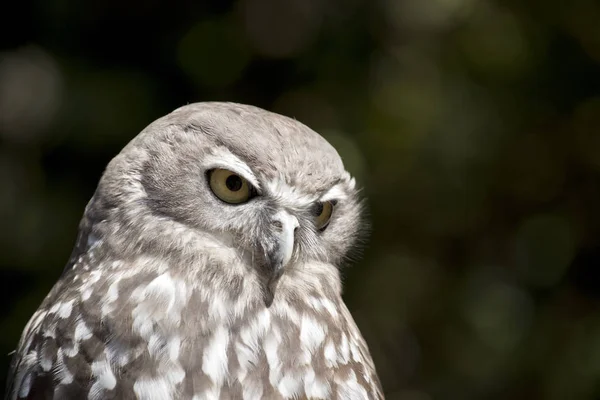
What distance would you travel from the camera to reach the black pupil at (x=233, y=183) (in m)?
2.13

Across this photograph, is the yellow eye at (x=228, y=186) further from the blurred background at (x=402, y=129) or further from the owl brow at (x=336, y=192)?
the blurred background at (x=402, y=129)

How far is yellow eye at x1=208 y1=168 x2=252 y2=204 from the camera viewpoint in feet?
7.00

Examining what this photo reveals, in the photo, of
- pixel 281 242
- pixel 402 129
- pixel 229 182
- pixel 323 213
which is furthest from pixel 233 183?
pixel 402 129

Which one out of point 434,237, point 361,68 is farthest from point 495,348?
point 361,68

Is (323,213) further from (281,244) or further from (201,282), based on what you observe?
(201,282)

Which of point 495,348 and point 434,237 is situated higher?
point 434,237

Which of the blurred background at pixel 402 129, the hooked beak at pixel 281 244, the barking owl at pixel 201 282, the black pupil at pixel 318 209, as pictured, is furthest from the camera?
the blurred background at pixel 402 129

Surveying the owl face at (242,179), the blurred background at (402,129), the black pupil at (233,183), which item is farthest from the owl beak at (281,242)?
the blurred background at (402,129)

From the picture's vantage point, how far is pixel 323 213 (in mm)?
2357

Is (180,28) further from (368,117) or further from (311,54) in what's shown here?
(368,117)

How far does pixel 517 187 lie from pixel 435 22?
95 centimetres

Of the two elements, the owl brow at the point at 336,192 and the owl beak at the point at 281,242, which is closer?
the owl beak at the point at 281,242

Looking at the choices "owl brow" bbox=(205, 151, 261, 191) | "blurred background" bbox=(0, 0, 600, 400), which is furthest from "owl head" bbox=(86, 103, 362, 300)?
"blurred background" bbox=(0, 0, 600, 400)

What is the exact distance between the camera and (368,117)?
422cm
